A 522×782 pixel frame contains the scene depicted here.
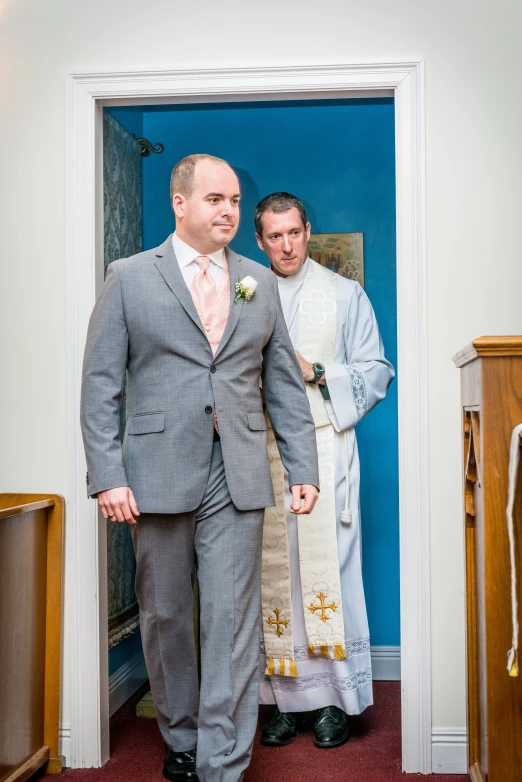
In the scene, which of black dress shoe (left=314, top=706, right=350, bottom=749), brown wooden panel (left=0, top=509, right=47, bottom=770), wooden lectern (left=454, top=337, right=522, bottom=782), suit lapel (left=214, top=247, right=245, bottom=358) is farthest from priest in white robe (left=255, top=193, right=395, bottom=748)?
wooden lectern (left=454, top=337, right=522, bottom=782)

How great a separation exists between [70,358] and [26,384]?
0.60 ft

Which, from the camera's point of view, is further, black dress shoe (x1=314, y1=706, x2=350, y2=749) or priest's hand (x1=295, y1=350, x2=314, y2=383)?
priest's hand (x1=295, y1=350, x2=314, y2=383)

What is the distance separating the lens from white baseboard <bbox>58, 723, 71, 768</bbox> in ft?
10.2

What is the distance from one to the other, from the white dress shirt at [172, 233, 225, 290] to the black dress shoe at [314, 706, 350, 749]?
1.65 m

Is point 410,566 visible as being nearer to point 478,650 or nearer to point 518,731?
point 478,650

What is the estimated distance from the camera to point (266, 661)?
11.2 feet

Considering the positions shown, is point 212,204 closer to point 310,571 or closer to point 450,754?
point 310,571

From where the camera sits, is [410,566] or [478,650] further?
[410,566]

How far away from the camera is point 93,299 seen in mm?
3146

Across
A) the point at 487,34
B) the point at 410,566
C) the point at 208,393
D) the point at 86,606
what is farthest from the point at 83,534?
the point at 487,34

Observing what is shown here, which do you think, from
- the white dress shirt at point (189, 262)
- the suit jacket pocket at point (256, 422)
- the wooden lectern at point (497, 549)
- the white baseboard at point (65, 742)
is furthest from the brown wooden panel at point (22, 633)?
the wooden lectern at point (497, 549)

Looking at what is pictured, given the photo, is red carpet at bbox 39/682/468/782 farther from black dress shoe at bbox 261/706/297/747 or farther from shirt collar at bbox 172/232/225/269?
shirt collar at bbox 172/232/225/269

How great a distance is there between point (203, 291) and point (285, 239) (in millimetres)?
797

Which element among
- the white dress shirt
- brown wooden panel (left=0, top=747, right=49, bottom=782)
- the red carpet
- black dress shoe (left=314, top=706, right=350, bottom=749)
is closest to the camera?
brown wooden panel (left=0, top=747, right=49, bottom=782)
